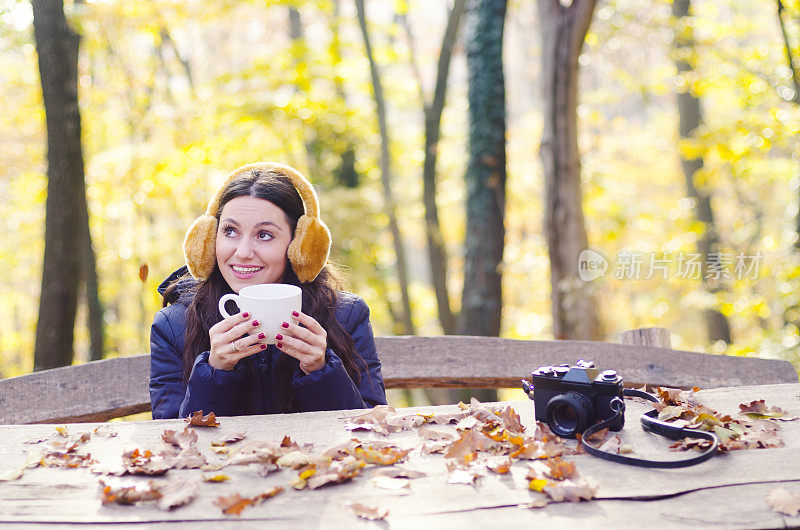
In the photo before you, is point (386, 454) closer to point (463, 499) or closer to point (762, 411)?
point (463, 499)

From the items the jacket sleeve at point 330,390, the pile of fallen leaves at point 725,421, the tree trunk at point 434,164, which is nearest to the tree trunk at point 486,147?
the tree trunk at point 434,164

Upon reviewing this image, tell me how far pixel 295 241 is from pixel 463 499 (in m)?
1.25

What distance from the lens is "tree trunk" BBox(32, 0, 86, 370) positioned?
4785 mm

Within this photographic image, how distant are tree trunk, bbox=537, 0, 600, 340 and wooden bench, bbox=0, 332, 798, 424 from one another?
80.8 inches

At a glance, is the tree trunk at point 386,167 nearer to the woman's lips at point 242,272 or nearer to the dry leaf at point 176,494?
the woman's lips at point 242,272

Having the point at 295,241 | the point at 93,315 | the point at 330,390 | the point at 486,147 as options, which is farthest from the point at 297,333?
the point at 93,315

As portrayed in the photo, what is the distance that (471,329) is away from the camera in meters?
5.82

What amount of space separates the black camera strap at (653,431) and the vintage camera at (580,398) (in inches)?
0.7

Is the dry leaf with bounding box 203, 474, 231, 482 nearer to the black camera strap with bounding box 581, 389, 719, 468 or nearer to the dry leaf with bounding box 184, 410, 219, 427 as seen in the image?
the dry leaf with bounding box 184, 410, 219, 427

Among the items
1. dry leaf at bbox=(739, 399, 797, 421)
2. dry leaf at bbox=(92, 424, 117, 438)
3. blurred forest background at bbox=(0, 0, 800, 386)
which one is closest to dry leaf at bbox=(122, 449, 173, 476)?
dry leaf at bbox=(92, 424, 117, 438)

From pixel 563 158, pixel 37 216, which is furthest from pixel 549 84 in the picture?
pixel 37 216

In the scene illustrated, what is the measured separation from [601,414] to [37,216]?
552 inches

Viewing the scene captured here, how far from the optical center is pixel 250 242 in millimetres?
2273

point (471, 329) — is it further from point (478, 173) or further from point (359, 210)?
point (359, 210)
